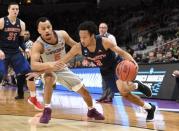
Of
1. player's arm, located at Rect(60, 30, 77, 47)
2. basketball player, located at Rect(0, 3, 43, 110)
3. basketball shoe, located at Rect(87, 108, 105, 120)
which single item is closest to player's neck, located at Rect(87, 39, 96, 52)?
player's arm, located at Rect(60, 30, 77, 47)

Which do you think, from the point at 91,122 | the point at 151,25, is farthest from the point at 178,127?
the point at 151,25

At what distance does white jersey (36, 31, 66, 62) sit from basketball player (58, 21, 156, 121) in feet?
1.03

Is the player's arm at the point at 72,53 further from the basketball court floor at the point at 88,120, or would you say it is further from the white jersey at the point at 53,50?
the basketball court floor at the point at 88,120

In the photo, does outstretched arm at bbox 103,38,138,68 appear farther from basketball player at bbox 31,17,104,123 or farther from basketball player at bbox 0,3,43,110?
basketball player at bbox 0,3,43,110

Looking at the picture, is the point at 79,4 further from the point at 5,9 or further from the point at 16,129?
the point at 16,129

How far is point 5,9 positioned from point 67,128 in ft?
74.6

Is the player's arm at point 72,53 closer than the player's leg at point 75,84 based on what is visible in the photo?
Yes

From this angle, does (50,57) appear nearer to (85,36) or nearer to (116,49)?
(85,36)

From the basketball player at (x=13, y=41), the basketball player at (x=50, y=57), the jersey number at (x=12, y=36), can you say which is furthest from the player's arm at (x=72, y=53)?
the jersey number at (x=12, y=36)

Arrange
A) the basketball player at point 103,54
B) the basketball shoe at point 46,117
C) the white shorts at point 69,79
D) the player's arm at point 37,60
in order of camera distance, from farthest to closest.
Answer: the white shorts at point 69,79 < the basketball shoe at point 46,117 < the basketball player at point 103,54 < the player's arm at point 37,60

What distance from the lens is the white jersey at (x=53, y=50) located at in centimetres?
541

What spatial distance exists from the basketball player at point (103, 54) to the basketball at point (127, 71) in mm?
101

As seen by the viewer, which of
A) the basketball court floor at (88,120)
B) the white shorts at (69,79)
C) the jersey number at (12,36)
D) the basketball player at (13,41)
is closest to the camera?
the basketball court floor at (88,120)

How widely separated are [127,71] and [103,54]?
1.83 ft
